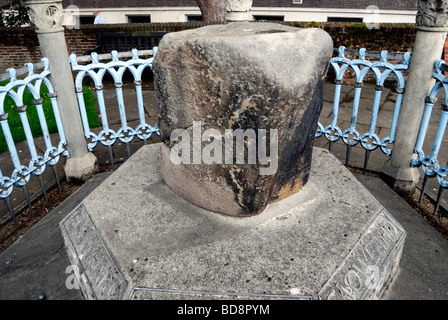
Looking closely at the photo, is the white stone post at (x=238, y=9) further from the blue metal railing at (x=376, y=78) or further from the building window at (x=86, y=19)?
the building window at (x=86, y=19)

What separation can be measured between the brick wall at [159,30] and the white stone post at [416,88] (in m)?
4.30

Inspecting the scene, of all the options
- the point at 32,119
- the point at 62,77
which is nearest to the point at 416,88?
the point at 62,77

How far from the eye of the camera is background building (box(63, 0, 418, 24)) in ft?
39.8

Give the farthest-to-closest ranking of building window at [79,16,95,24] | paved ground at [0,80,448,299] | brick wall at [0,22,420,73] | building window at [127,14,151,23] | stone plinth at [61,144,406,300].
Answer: building window at [79,16,95,24], building window at [127,14,151,23], brick wall at [0,22,420,73], paved ground at [0,80,448,299], stone plinth at [61,144,406,300]

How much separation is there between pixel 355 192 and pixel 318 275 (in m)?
0.87

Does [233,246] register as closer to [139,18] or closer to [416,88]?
[416,88]

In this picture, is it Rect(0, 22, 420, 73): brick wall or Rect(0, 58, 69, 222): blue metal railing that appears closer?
Rect(0, 58, 69, 222): blue metal railing

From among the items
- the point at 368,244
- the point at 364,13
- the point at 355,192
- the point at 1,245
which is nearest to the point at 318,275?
the point at 368,244

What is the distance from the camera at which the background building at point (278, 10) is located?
39.8 ft

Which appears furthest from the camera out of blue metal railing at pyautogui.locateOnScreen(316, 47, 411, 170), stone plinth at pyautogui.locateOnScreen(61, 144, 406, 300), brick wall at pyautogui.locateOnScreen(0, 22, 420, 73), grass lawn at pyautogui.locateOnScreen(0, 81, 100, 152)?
brick wall at pyautogui.locateOnScreen(0, 22, 420, 73)

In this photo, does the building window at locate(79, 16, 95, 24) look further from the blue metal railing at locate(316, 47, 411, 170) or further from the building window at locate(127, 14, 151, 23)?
the blue metal railing at locate(316, 47, 411, 170)

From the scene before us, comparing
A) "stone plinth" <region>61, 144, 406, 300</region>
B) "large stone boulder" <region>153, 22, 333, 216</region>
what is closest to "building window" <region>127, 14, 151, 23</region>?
"large stone boulder" <region>153, 22, 333, 216</region>

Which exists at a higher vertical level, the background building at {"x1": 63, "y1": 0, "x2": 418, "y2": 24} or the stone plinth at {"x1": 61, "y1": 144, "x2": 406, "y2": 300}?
the background building at {"x1": 63, "y1": 0, "x2": 418, "y2": 24}

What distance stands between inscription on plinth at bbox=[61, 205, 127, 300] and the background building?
1239 centimetres
